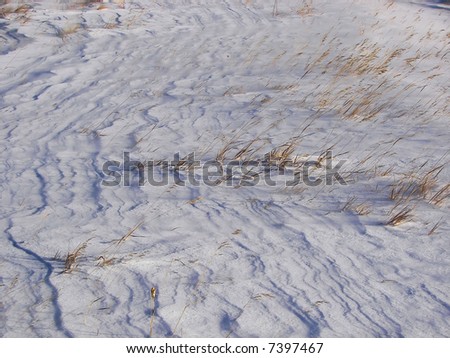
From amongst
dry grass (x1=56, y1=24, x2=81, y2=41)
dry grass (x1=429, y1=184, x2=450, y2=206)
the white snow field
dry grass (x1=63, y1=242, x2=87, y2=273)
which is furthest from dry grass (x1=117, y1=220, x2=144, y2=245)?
dry grass (x1=56, y1=24, x2=81, y2=41)

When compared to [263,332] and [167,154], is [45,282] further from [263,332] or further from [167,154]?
[167,154]

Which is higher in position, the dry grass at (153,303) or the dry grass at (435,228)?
the dry grass at (153,303)

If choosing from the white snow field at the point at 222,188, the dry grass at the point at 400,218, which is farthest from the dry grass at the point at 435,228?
the dry grass at the point at 400,218

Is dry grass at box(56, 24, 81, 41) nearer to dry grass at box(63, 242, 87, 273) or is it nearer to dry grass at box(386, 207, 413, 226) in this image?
dry grass at box(63, 242, 87, 273)

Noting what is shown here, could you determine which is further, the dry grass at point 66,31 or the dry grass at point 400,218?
the dry grass at point 66,31

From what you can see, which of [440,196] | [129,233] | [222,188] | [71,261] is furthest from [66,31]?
[440,196]

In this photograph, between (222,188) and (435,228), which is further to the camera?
(222,188)

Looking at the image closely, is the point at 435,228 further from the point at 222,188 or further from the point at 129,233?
the point at 129,233

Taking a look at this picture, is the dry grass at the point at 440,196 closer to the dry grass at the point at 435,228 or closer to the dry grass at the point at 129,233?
the dry grass at the point at 435,228
